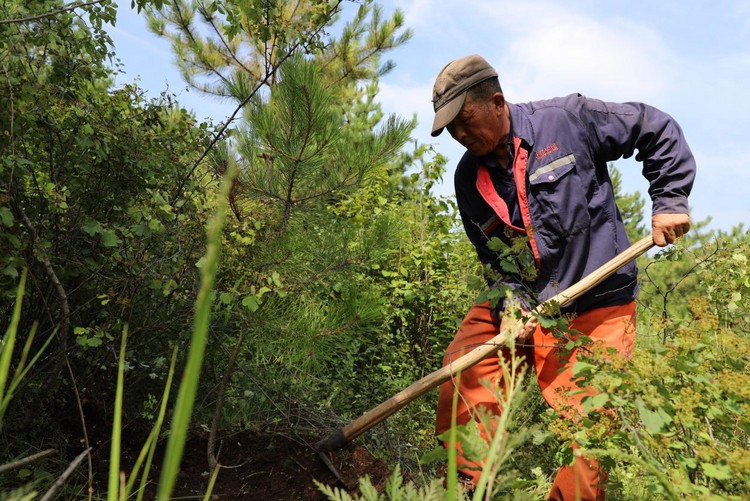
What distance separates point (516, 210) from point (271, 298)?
1.22 m

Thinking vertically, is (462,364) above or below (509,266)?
below

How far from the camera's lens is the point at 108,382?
3.12 meters

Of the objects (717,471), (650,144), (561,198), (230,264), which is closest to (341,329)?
(230,264)

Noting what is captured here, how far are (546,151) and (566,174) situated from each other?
0.14 metres

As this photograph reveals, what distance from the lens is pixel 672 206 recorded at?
2.59 meters

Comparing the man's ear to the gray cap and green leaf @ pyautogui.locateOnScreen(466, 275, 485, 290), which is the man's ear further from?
green leaf @ pyautogui.locateOnScreen(466, 275, 485, 290)

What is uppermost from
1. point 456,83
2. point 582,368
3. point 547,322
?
point 456,83

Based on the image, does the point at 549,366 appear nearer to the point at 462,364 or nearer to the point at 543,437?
the point at 462,364

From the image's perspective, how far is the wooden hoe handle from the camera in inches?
99.0

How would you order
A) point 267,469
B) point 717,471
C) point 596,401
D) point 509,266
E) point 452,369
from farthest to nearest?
point 267,469 → point 452,369 → point 509,266 → point 596,401 → point 717,471

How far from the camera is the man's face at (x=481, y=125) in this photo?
2.77 meters

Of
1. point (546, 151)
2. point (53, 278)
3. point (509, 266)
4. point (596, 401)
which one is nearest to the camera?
point (596, 401)

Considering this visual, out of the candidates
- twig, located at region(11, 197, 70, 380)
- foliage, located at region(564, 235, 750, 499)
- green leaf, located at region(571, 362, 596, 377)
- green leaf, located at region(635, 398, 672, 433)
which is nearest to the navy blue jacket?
foliage, located at region(564, 235, 750, 499)

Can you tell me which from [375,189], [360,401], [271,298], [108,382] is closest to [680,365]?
[271,298]
